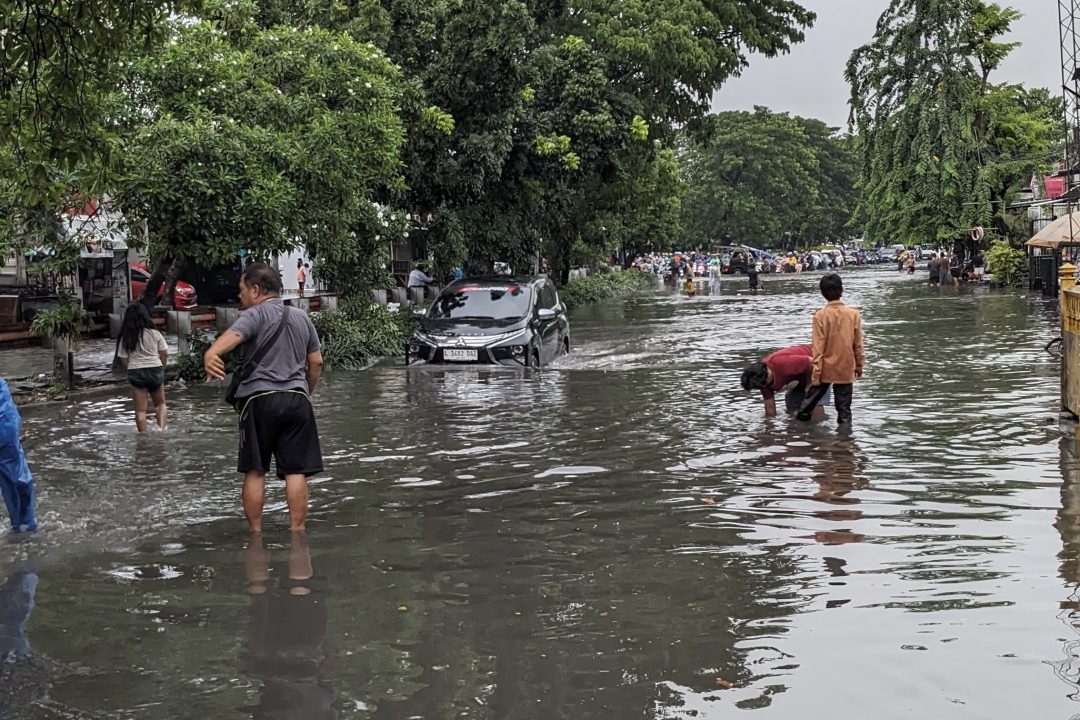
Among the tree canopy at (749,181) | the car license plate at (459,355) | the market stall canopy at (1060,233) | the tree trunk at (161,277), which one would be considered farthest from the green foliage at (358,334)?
the tree canopy at (749,181)

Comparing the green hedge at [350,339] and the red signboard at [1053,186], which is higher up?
the red signboard at [1053,186]

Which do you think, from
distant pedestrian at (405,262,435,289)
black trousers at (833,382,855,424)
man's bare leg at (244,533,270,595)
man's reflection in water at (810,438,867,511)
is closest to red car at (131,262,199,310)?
distant pedestrian at (405,262,435,289)

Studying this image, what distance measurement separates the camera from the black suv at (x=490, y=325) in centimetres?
1798

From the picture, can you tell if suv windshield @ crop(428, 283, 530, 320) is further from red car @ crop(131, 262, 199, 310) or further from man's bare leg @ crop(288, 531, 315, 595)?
man's bare leg @ crop(288, 531, 315, 595)

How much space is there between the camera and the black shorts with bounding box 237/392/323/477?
7629 millimetres

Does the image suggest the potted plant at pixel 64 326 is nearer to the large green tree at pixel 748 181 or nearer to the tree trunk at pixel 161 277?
the tree trunk at pixel 161 277

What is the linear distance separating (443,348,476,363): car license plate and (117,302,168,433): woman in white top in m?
5.80

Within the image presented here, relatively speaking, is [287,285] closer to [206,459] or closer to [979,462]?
[206,459]

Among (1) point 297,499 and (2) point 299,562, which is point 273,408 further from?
(2) point 299,562

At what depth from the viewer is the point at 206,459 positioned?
11.1 metres

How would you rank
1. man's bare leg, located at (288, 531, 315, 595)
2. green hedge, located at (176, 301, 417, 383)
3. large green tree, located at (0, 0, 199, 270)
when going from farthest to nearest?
green hedge, located at (176, 301, 417, 383) → large green tree, located at (0, 0, 199, 270) → man's bare leg, located at (288, 531, 315, 595)

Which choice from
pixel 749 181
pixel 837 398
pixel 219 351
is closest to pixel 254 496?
pixel 219 351

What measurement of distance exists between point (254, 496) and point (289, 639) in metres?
2.22

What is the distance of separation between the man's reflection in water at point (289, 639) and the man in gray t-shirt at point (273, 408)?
1.52 feet
